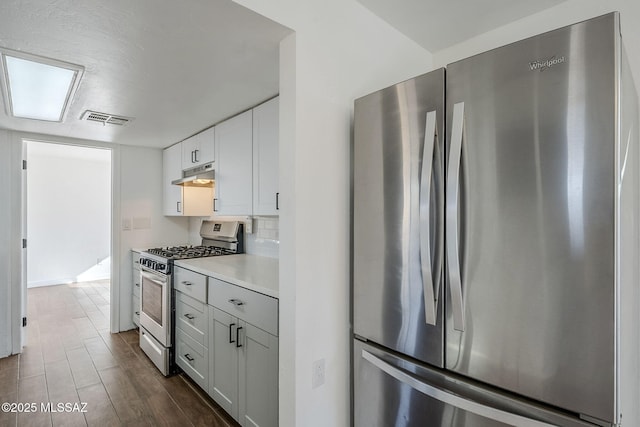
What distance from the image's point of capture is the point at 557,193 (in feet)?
3.05

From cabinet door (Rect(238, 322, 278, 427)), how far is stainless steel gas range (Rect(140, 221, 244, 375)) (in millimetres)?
1100

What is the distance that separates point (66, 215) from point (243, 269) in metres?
5.89

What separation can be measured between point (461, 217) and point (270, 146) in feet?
5.19

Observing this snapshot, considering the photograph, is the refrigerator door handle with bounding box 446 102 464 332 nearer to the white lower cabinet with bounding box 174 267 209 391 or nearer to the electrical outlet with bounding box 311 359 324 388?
the electrical outlet with bounding box 311 359 324 388

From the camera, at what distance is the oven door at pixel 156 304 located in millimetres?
2758

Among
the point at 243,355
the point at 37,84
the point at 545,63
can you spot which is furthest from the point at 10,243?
the point at 545,63

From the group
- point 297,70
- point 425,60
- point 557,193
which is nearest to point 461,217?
point 557,193

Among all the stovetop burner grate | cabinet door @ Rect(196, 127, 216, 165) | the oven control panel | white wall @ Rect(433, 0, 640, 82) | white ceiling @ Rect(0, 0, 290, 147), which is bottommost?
the oven control panel

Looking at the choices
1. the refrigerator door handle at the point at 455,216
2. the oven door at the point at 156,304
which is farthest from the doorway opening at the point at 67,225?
the refrigerator door handle at the point at 455,216

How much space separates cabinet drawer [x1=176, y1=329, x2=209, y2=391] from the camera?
7.79 ft

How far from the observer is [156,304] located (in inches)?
116

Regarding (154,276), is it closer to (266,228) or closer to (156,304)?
(156,304)

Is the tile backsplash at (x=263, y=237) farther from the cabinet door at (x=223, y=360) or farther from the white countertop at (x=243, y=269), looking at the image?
the cabinet door at (x=223, y=360)

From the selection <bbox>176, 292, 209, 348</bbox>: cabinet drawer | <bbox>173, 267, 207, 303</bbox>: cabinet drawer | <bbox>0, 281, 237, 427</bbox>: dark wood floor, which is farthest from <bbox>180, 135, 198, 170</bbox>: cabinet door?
<bbox>0, 281, 237, 427</bbox>: dark wood floor
